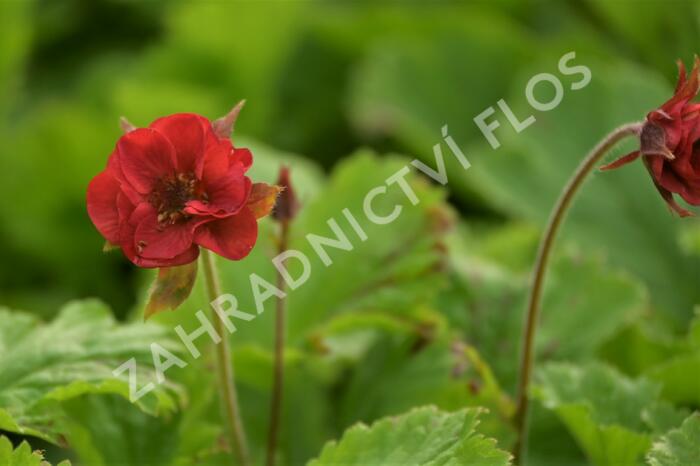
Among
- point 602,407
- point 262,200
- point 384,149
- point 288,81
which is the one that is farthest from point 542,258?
point 288,81

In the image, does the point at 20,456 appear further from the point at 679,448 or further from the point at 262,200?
the point at 679,448

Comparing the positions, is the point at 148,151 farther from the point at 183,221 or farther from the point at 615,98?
the point at 615,98

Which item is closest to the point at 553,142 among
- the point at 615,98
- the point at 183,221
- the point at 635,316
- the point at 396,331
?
the point at 615,98

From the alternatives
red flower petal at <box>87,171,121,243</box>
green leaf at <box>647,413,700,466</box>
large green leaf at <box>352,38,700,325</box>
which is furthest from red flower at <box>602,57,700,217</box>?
large green leaf at <box>352,38,700,325</box>

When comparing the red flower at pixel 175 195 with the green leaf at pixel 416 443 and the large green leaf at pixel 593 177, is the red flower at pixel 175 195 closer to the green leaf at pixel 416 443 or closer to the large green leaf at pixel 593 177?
the green leaf at pixel 416 443

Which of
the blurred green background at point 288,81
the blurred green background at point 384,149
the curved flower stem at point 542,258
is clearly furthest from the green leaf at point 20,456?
the blurred green background at point 288,81
